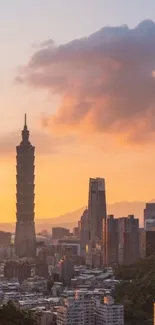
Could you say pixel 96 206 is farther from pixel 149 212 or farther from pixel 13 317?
pixel 13 317

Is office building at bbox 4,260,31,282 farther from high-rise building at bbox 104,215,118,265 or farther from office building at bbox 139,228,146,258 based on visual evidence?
high-rise building at bbox 104,215,118,265

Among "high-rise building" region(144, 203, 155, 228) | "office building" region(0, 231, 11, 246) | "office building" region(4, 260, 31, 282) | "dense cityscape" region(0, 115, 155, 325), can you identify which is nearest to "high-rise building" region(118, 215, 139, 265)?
"dense cityscape" region(0, 115, 155, 325)

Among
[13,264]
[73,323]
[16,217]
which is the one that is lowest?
[73,323]

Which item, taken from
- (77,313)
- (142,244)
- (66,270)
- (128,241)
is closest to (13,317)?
(77,313)

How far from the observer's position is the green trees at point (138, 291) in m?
34.6

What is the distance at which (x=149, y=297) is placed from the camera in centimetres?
3862

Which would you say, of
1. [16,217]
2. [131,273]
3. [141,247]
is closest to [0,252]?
[16,217]

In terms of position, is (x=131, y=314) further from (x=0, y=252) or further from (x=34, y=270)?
(x=0, y=252)

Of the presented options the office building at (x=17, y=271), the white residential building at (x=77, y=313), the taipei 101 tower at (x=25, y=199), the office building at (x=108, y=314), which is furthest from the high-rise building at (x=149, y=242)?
the white residential building at (x=77, y=313)

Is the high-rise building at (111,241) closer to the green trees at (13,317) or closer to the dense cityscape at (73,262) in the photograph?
the dense cityscape at (73,262)

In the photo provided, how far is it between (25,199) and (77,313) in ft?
168

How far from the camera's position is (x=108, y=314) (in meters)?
30.8

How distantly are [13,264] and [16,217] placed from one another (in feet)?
75.4

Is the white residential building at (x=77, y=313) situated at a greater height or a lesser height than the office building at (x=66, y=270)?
lesser
